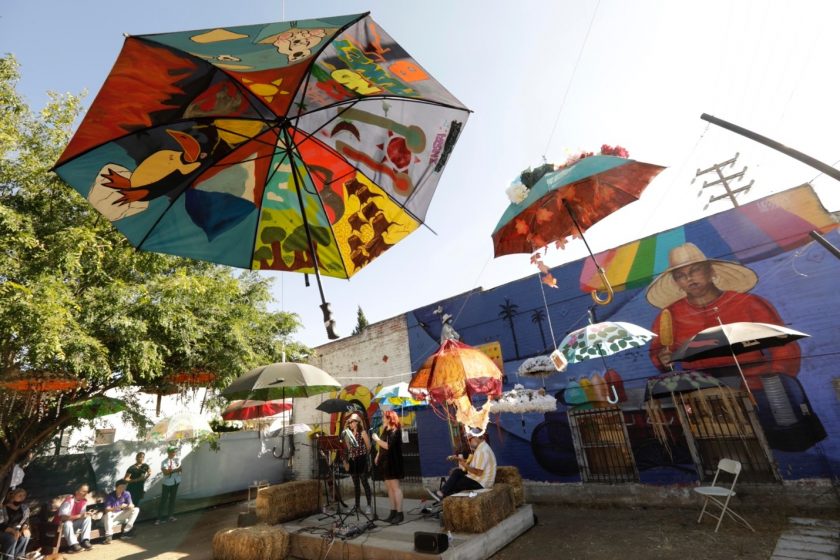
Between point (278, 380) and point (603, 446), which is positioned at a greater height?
point (278, 380)

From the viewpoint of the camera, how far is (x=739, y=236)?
848 centimetres

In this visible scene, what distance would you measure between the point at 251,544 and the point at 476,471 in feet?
13.8

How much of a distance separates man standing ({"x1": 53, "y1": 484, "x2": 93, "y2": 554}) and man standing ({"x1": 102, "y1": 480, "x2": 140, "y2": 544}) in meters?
0.53

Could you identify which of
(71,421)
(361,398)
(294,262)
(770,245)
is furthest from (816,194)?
(71,421)

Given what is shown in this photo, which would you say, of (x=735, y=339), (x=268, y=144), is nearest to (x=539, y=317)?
(x=735, y=339)

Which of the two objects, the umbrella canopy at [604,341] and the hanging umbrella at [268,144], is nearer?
the hanging umbrella at [268,144]

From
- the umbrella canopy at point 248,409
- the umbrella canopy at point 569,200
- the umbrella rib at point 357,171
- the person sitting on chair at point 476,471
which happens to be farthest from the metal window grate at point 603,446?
the umbrella canopy at point 248,409

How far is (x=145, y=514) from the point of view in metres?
12.2

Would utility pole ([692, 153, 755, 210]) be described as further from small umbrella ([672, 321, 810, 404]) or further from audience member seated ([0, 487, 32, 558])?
audience member seated ([0, 487, 32, 558])

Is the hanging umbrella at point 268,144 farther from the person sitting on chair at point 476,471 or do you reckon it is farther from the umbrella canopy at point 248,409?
the umbrella canopy at point 248,409

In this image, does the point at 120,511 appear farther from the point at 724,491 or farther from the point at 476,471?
the point at 724,491

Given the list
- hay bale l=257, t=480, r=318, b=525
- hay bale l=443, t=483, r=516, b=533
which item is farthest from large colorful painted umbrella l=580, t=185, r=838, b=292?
hay bale l=257, t=480, r=318, b=525

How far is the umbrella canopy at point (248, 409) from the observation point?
42.2 feet

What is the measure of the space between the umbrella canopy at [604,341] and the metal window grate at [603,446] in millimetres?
3194
